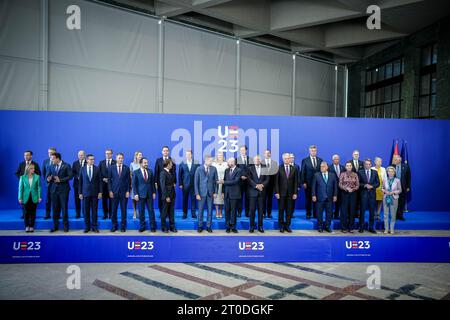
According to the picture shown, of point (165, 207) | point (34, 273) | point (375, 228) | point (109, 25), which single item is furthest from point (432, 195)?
point (109, 25)

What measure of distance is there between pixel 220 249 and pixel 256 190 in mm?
1329

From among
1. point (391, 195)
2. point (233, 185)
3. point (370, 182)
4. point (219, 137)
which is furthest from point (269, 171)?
point (391, 195)

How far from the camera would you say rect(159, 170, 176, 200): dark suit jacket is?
6816mm

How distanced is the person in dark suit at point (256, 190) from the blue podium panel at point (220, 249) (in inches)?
19.7

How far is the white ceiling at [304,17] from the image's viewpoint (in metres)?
10.2

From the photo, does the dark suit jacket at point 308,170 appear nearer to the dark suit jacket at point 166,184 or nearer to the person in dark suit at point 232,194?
the person in dark suit at point 232,194

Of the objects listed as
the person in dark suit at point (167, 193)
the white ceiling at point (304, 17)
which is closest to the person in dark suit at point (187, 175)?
the person in dark suit at point (167, 193)

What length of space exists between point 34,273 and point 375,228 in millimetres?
6498

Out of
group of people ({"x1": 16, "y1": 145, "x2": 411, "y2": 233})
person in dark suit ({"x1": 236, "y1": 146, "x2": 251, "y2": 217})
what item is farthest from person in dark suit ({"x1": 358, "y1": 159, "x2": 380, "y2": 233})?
person in dark suit ({"x1": 236, "y1": 146, "x2": 251, "y2": 217})

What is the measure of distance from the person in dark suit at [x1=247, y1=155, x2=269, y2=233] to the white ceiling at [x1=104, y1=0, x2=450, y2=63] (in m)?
5.70

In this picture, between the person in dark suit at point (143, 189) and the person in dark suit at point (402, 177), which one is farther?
the person in dark suit at point (402, 177)

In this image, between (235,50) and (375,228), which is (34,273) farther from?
(235,50)

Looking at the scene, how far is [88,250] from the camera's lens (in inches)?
249

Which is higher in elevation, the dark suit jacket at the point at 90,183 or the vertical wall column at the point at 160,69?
the vertical wall column at the point at 160,69
